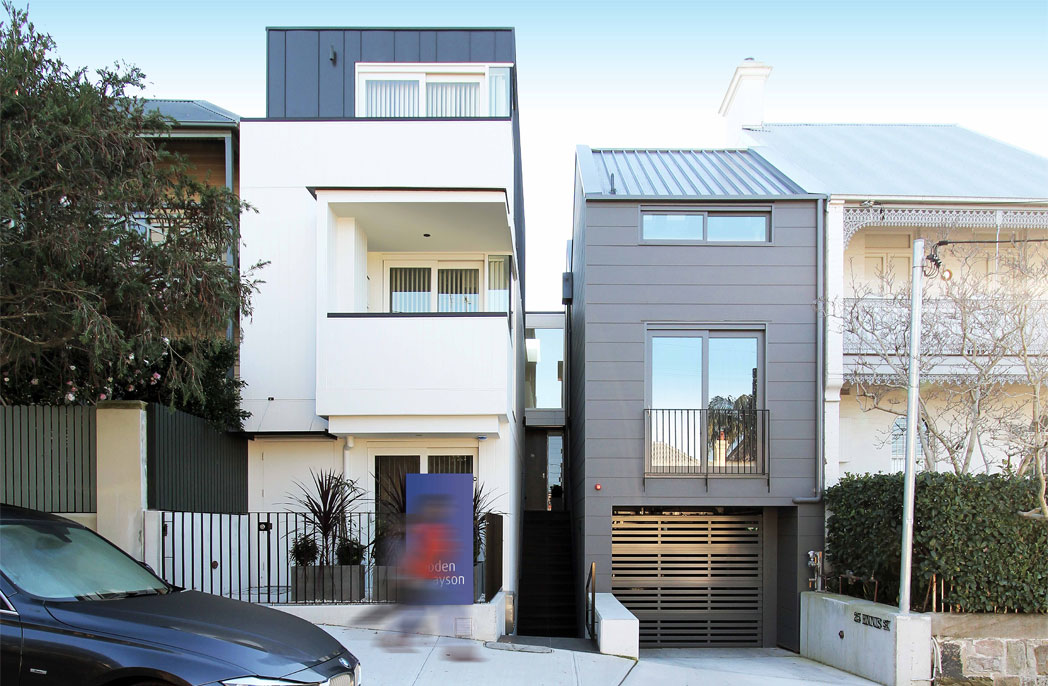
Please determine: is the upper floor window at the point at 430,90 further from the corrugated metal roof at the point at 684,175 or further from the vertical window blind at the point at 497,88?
the corrugated metal roof at the point at 684,175

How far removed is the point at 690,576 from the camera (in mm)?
14023

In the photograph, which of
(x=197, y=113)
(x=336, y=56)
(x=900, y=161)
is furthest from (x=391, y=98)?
(x=900, y=161)

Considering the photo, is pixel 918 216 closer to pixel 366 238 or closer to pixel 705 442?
pixel 705 442

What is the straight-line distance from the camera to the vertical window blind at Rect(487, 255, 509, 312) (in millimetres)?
13797

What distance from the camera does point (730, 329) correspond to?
43.2 ft

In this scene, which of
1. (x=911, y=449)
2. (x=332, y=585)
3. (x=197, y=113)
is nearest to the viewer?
(x=332, y=585)

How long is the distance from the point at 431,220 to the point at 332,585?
5.49 metres

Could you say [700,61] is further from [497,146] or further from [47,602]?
[47,602]

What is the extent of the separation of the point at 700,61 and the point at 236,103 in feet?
23.0

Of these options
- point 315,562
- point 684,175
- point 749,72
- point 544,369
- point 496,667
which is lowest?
point 496,667

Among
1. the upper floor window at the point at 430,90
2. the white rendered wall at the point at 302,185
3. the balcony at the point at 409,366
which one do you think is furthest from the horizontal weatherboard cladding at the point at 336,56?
the balcony at the point at 409,366

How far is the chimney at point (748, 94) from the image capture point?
57.7 feet

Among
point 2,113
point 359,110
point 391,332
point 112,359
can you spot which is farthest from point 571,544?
point 2,113

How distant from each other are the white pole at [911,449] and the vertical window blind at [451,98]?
662 centimetres
